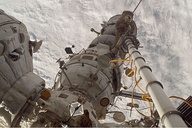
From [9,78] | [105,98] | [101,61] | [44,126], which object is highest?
[101,61]

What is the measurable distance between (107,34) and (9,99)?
15121 millimetres

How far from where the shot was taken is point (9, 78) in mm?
7645

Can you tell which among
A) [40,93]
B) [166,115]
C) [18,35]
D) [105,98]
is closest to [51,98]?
[40,93]

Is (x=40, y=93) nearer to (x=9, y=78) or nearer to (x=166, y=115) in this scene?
(x=9, y=78)

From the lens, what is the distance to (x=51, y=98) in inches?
360

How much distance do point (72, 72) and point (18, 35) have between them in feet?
18.6

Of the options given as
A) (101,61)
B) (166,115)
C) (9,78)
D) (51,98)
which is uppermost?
(101,61)

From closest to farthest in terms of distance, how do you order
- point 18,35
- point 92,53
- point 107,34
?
1. point 18,35
2. point 92,53
3. point 107,34

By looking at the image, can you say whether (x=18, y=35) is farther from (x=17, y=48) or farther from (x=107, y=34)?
(x=107, y=34)

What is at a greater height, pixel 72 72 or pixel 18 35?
pixel 72 72

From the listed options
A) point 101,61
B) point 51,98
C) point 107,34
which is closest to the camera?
point 51,98

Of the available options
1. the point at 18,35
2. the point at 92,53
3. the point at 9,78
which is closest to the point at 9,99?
the point at 9,78

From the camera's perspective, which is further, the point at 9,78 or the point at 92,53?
the point at 92,53

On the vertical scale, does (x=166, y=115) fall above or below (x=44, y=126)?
below
